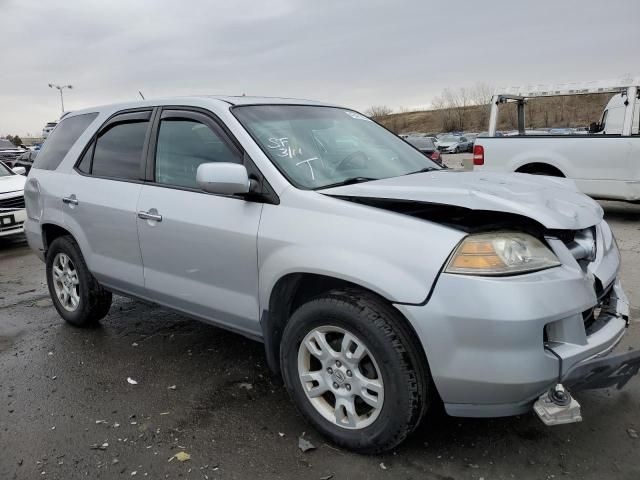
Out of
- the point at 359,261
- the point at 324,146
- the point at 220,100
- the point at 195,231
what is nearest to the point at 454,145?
the point at 324,146

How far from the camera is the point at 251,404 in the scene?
3.21 metres

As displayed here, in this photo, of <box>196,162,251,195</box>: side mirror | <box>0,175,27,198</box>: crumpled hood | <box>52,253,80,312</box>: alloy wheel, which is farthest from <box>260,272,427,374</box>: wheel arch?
<box>0,175,27,198</box>: crumpled hood

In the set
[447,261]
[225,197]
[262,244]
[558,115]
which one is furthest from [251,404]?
[558,115]

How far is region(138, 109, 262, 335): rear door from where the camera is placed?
2986mm

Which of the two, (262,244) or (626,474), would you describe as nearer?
(626,474)

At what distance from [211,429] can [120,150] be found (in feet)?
7.00

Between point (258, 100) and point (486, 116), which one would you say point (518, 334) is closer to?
point (258, 100)

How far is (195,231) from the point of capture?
316cm

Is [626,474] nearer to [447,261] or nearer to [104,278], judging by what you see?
[447,261]

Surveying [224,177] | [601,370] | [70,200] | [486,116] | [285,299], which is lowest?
[601,370]

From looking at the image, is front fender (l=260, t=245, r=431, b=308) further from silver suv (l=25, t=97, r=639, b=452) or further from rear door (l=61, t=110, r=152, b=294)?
rear door (l=61, t=110, r=152, b=294)

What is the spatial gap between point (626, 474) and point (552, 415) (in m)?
0.56

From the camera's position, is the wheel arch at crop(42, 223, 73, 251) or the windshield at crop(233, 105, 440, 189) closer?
the windshield at crop(233, 105, 440, 189)

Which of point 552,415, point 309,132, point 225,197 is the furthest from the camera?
point 309,132
